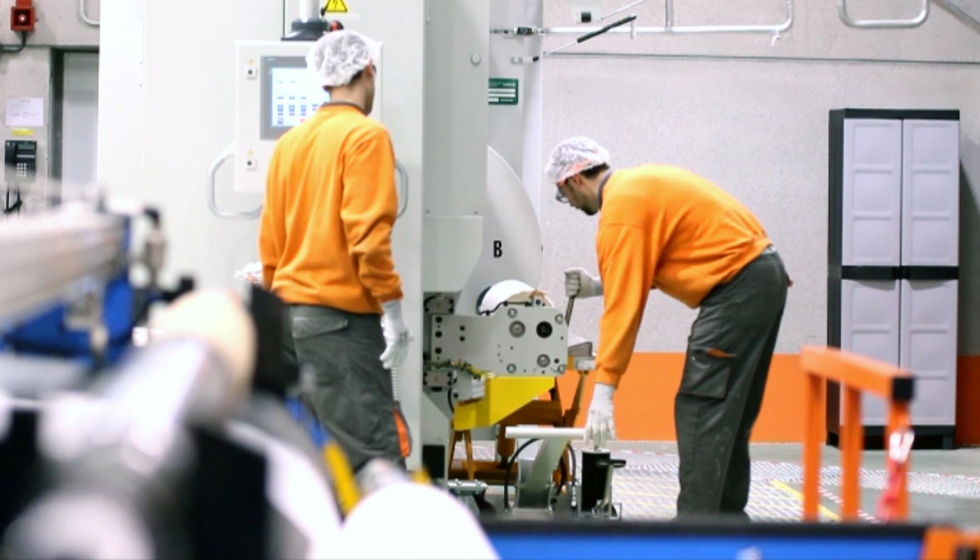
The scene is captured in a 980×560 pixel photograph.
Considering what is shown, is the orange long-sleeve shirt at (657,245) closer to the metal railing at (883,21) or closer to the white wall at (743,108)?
the white wall at (743,108)

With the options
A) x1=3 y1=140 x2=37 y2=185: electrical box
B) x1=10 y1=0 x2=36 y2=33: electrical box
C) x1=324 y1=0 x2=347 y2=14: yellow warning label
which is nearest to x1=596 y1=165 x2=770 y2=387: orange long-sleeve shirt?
x1=324 y1=0 x2=347 y2=14: yellow warning label

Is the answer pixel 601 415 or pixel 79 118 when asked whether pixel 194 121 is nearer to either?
pixel 601 415

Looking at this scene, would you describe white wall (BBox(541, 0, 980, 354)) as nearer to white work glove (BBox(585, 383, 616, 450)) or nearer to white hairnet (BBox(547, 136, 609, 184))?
white hairnet (BBox(547, 136, 609, 184))

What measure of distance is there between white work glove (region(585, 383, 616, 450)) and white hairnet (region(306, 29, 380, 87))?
1.17 m

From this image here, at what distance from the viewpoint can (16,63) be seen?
291 inches

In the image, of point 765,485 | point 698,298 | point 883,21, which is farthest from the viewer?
point 883,21

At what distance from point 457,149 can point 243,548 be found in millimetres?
3305

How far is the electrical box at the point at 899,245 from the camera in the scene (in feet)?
25.0

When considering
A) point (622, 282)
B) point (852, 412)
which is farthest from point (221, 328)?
point (622, 282)

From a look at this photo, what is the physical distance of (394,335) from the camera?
373 cm

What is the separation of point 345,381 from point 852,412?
6.45ft

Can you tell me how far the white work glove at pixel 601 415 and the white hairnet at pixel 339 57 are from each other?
117 cm

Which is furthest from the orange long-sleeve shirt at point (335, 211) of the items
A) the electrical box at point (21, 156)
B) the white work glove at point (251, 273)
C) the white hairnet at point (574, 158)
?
the electrical box at point (21, 156)

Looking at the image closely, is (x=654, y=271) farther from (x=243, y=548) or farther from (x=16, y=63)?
(x=16, y=63)
